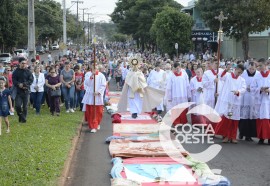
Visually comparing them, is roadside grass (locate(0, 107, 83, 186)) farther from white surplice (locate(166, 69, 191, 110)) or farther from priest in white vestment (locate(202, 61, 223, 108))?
priest in white vestment (locate(202, 61, 223, 108))

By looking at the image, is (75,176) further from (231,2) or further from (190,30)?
(190,30)

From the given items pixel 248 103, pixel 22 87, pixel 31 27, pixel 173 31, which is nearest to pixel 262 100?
pixel 248 103

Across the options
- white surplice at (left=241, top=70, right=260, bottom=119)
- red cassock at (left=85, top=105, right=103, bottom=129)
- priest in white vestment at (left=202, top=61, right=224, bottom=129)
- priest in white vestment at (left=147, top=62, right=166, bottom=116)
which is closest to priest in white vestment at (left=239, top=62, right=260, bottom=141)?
white surplice at (left=241, top=70, right=260, bottom=119)

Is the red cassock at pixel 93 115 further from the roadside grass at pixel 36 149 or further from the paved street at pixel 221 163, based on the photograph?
the paved street at pixel 221 163

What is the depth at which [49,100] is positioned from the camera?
61.4 feet

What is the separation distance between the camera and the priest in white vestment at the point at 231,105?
1323 centimetres

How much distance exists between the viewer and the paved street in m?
9.42

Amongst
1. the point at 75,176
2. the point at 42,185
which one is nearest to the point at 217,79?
the point at 75,176

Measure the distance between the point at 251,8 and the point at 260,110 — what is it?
26520 millimetres

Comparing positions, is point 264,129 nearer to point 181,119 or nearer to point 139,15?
point 181,119

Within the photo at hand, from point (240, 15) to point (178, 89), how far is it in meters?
23.7

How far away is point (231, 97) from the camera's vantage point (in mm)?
13500

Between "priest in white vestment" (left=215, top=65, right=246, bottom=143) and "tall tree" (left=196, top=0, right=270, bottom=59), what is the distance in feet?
84.1

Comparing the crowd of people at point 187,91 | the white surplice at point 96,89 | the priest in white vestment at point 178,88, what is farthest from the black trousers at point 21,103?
the priest in white vestment at point 178,88
